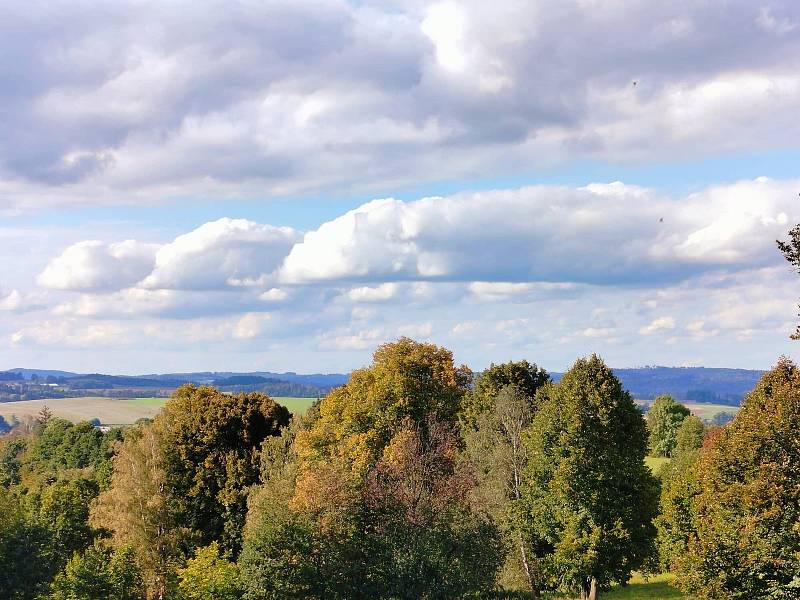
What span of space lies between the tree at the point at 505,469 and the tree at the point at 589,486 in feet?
8.60

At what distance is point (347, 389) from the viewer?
76.6 meters

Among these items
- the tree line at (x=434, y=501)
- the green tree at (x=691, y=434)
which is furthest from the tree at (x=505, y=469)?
the green tree at (x=691, y=434)

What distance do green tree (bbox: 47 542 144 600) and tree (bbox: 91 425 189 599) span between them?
1479 cm

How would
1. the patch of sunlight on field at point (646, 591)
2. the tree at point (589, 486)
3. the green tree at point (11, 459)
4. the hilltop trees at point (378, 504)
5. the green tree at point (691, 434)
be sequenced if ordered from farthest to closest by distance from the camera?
the green tree at point (691, 434) < the green tree at point (11, 459) < the patch of sunlight on field at point (646, 591) < the tree at point (589, 486) < the hilltop trees at point (378, 504)

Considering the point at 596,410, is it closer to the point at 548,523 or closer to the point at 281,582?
the point at 548,523

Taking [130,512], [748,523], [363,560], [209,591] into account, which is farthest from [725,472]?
[130,512]

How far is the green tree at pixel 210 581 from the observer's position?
167ft

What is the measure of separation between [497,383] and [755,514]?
3504 cm

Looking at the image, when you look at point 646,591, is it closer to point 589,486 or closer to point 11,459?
point 589,486

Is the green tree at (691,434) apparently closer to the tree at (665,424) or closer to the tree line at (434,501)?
the tree at (665,424)

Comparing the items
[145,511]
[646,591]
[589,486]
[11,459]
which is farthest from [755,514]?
[11,459]

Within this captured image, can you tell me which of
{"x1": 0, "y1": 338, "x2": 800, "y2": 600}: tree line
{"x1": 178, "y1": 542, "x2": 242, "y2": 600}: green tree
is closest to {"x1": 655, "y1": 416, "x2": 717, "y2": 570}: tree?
{"x1": 0, "y1": 338, "x2": 800, "y2": 600}: tree line

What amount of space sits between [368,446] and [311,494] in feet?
42.3

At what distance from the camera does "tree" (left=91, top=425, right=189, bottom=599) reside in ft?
236
